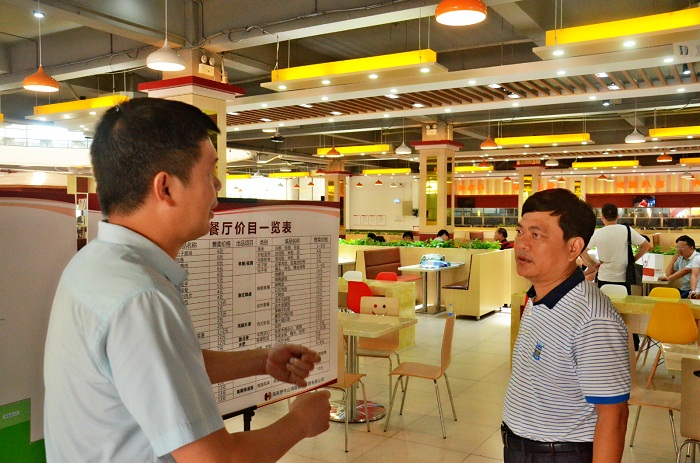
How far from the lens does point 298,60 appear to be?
35.0 feet

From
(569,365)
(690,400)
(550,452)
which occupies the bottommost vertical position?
(690,400)

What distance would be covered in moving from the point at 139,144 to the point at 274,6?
23.1ft

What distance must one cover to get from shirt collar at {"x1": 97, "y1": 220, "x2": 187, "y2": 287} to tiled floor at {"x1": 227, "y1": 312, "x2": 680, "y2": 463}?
3690mm

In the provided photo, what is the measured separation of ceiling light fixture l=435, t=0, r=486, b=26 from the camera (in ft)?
16.5

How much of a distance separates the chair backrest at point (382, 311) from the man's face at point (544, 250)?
3.62m

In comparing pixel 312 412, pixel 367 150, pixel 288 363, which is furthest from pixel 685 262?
pixel 367 150

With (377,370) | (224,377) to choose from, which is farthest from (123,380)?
(377,370)

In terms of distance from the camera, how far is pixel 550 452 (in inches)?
76.4

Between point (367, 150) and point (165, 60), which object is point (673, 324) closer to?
point (165, 60)

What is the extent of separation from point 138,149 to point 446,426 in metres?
4.61

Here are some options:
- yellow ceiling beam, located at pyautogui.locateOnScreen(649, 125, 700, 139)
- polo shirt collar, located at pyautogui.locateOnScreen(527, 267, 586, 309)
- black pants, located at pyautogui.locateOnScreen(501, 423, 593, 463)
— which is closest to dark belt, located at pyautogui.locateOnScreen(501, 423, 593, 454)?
black pants, located at pyautogui.locateOnScreen(501, 423, 593, 463)

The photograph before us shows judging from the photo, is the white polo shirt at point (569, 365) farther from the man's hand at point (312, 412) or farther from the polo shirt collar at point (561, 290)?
the man's hand at point (312, 412)

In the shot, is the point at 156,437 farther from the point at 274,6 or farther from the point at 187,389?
the point at 274,6

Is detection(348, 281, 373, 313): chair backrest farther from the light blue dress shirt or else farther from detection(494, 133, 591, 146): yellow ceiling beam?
detection(494, 133, 591, 146): yellow ceiling beam
